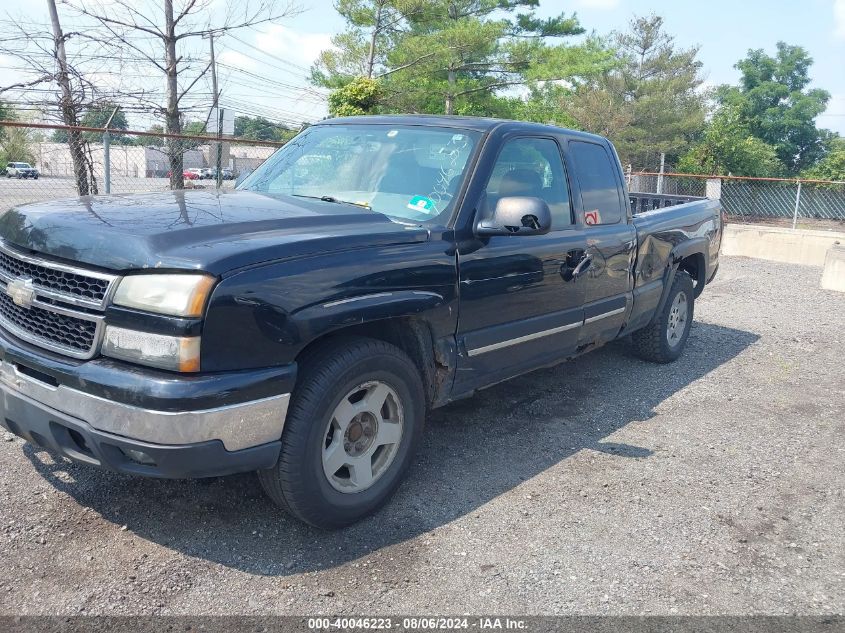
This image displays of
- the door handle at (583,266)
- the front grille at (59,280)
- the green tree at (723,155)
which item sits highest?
the green tree at (723,155)

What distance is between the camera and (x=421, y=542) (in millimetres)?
3285

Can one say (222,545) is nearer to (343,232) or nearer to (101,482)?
(101,482)

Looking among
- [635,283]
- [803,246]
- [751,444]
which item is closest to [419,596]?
[751,444]

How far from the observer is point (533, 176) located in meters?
4.39

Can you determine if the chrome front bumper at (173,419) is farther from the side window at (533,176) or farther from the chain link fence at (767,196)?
the chain link fence at (767,196)

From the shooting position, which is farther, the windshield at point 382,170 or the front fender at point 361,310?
the windshield at point 382,170

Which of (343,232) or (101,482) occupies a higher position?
(343,232)

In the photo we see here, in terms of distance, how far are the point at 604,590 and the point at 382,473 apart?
1.11 meters

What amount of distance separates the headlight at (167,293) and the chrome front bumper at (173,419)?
1.19 feet

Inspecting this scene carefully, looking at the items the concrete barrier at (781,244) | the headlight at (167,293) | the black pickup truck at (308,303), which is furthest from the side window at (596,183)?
the concrete barrier at (781,244)

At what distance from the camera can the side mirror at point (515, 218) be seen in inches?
144

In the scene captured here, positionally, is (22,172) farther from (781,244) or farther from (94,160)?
(781,244)

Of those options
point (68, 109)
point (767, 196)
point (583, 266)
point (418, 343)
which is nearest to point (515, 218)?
point (418, 343)

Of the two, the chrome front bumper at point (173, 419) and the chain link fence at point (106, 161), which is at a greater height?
the chain link fence at point (106, 161)
